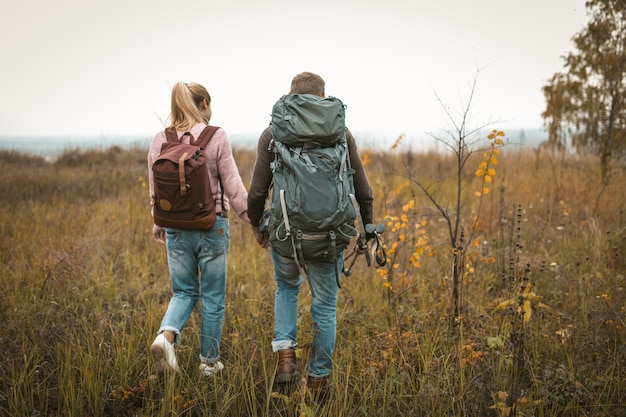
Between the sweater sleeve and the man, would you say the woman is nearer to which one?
the sweater sleeve

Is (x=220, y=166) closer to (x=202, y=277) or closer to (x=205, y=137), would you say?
Result: (x=205, y=137)

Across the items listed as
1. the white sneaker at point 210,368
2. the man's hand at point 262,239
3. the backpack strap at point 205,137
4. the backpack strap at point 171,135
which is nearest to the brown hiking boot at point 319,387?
the white sneaker at point 210,368

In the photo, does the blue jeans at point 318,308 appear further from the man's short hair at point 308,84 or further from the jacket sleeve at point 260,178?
the man's short hair at point 308,84

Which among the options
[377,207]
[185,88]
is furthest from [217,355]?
[377,207]

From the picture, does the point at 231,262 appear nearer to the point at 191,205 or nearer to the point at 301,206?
the point at 191,205

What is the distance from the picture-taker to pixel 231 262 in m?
4.67

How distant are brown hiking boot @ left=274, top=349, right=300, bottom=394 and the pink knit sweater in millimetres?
868

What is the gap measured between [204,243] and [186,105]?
0.88 meters

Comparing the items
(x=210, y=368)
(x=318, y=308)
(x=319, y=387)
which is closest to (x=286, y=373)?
(x=319, y=387)

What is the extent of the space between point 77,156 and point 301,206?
42.0ft

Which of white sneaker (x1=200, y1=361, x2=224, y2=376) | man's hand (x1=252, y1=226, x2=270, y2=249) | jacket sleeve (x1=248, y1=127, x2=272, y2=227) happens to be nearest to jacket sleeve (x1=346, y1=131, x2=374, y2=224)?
jacket sleeve (x1=248, y1=127, x2=272, y2=227)

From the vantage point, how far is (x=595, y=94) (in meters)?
8.60

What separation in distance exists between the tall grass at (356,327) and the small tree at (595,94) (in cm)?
255

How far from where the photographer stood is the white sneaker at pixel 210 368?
8.38ft
